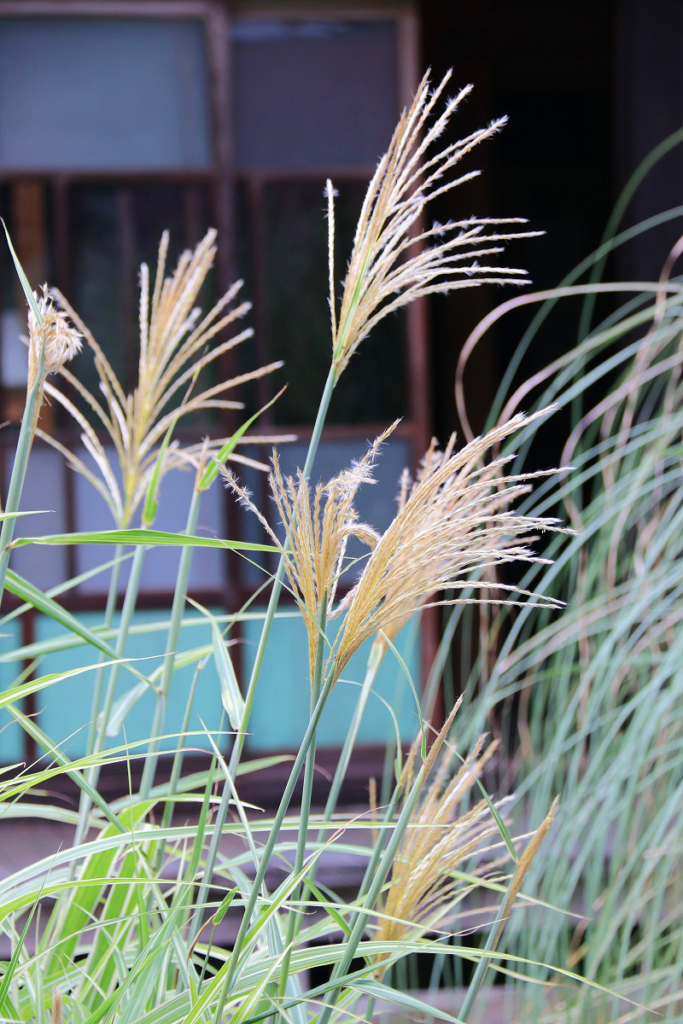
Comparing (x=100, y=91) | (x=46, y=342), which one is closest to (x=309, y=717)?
(x=46, y=342)

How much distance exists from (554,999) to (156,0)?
2190 mm

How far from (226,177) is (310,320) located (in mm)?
391

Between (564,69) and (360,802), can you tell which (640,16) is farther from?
(360,802)

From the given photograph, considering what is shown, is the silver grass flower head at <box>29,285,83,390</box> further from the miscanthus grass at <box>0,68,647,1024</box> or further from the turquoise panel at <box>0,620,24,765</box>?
the turquoise panel at <box>0,620,24,765</box>

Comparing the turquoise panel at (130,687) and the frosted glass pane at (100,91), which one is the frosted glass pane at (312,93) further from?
the turquoise panel at (130,687)

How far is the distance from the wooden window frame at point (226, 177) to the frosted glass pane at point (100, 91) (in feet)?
0.10

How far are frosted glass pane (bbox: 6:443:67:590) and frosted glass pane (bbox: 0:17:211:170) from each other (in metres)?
0.70

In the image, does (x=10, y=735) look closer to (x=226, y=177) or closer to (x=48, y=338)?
(x=226, y=177)

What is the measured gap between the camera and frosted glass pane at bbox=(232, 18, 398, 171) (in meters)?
2.33

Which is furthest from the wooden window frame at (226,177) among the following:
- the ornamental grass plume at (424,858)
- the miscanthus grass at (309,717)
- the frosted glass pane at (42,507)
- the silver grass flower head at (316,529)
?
the silver grass flower head at (316,529)

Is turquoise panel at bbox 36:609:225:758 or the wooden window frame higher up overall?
the wooden window frame

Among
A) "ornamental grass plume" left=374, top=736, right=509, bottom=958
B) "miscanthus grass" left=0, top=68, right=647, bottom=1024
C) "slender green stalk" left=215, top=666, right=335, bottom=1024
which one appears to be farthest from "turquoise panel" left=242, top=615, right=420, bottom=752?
"slender green stalk" left=215, top=666, right=335, bottom=1024

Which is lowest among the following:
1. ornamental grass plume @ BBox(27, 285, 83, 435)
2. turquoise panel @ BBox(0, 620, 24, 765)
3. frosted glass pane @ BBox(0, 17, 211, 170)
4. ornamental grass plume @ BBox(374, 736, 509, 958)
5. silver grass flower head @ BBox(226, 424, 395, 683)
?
turquoise panel @ BBox(0, 620, 24, 765)

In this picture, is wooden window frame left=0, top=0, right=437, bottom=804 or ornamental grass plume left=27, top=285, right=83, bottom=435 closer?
ornamental grass plume left=27, top=285, right=83, bottom=435
